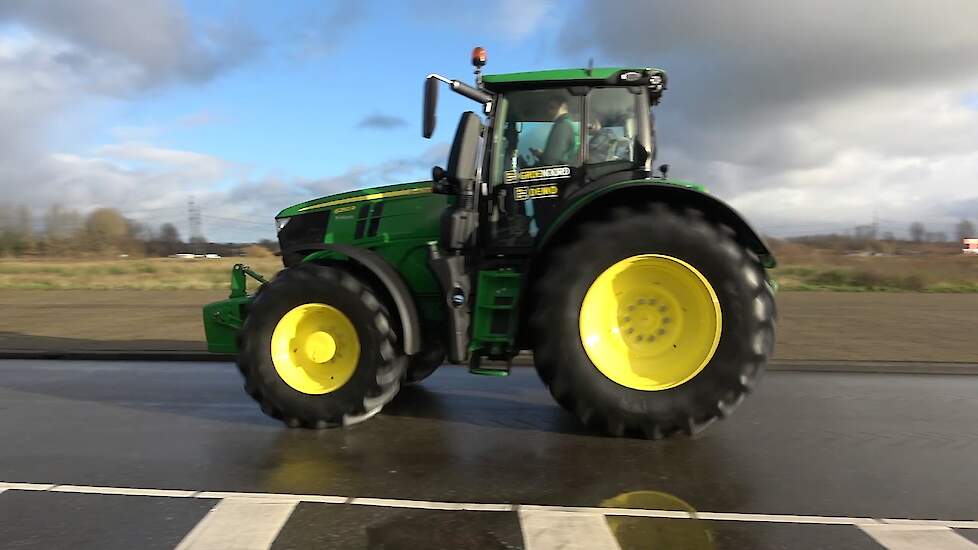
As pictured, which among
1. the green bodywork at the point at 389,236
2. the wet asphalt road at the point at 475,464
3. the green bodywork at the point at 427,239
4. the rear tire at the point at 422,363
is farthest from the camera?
the rear tire at the point at 422,363

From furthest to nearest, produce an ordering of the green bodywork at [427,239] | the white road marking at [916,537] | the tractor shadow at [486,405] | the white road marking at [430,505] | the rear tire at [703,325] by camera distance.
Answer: the tractor shadow at [486,405]
the green bodywork at [427,239]
the rear tire at [703,325]
the white road marking at [430,505]
the white road marking at [916,537]

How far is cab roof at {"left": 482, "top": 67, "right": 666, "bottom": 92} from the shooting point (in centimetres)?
458

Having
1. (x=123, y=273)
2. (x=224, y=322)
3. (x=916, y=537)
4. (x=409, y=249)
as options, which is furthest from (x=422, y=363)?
(x=123, y=273)

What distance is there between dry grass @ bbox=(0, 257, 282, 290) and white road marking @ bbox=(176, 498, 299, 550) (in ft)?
59.1

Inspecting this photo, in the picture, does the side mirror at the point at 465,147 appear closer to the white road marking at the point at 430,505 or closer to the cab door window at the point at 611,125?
the cab door window at the point at 611,125

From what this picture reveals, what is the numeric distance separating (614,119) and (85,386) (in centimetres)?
543

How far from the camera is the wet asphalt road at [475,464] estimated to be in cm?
301

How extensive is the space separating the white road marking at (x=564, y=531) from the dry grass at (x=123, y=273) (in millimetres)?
18672

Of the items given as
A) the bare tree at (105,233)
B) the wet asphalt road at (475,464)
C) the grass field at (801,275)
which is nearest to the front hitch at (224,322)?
the wet asphalt road at (475,464)

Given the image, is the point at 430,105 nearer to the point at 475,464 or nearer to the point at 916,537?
the point at 475,464

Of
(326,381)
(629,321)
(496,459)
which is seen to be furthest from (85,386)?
(629,321)

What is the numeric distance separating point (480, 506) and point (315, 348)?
2.01m

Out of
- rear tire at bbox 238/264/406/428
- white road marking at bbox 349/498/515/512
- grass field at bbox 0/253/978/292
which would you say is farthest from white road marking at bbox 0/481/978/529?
grass field at bbox 0/253/978/292

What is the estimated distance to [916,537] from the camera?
2.90m
